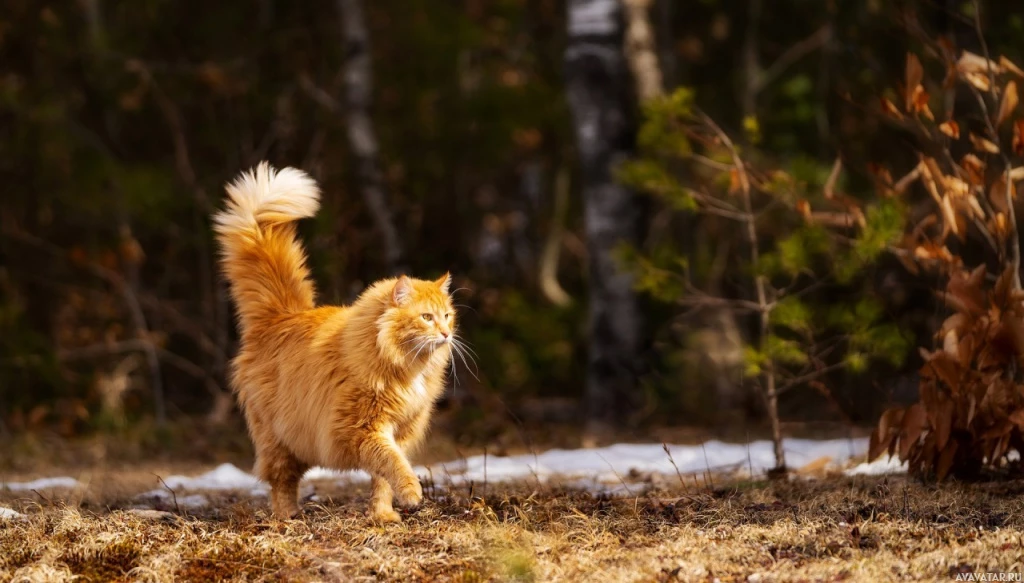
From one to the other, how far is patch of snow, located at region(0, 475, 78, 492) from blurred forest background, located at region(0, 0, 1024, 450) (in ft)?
→ 8.41

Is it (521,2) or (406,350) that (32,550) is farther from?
(521,2)

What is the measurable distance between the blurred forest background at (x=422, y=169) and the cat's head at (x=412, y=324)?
360 centimetres

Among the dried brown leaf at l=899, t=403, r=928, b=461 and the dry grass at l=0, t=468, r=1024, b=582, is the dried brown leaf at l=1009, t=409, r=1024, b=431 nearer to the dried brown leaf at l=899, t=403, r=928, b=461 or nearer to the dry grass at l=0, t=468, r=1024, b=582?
the dry grass at l=0, t=468, r=1024, b=582

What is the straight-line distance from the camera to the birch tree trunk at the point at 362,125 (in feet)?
35.2

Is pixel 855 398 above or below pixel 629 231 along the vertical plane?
below

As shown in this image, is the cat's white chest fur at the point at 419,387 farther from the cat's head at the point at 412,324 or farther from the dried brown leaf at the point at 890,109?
the dried brown leaf at the point at 890,109

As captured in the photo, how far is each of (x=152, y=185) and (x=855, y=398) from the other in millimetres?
6911

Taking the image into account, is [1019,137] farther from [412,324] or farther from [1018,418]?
A: [412,324]

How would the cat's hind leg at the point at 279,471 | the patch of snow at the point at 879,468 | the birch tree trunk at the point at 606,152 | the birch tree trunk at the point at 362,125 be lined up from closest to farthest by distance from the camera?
the cat's hind leg at the point at 279,471
the patch of snow at the point at 879,468
the birch tree trunk at the point at 606,152
the birch tree trunk at the point at 362,125

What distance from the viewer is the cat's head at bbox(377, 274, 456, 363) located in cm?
516

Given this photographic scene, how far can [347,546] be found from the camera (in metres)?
4.35

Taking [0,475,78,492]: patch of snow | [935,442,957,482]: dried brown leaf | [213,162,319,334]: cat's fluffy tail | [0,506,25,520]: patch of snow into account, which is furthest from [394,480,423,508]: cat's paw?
[0,475,78,492]: patch of snow

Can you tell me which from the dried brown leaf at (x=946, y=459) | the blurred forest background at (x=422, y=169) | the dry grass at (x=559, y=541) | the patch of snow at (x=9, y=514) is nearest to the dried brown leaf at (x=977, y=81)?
the dried brown leaf at (x=946, y=459)

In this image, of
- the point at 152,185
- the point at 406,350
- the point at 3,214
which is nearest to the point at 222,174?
the point at 152,185
